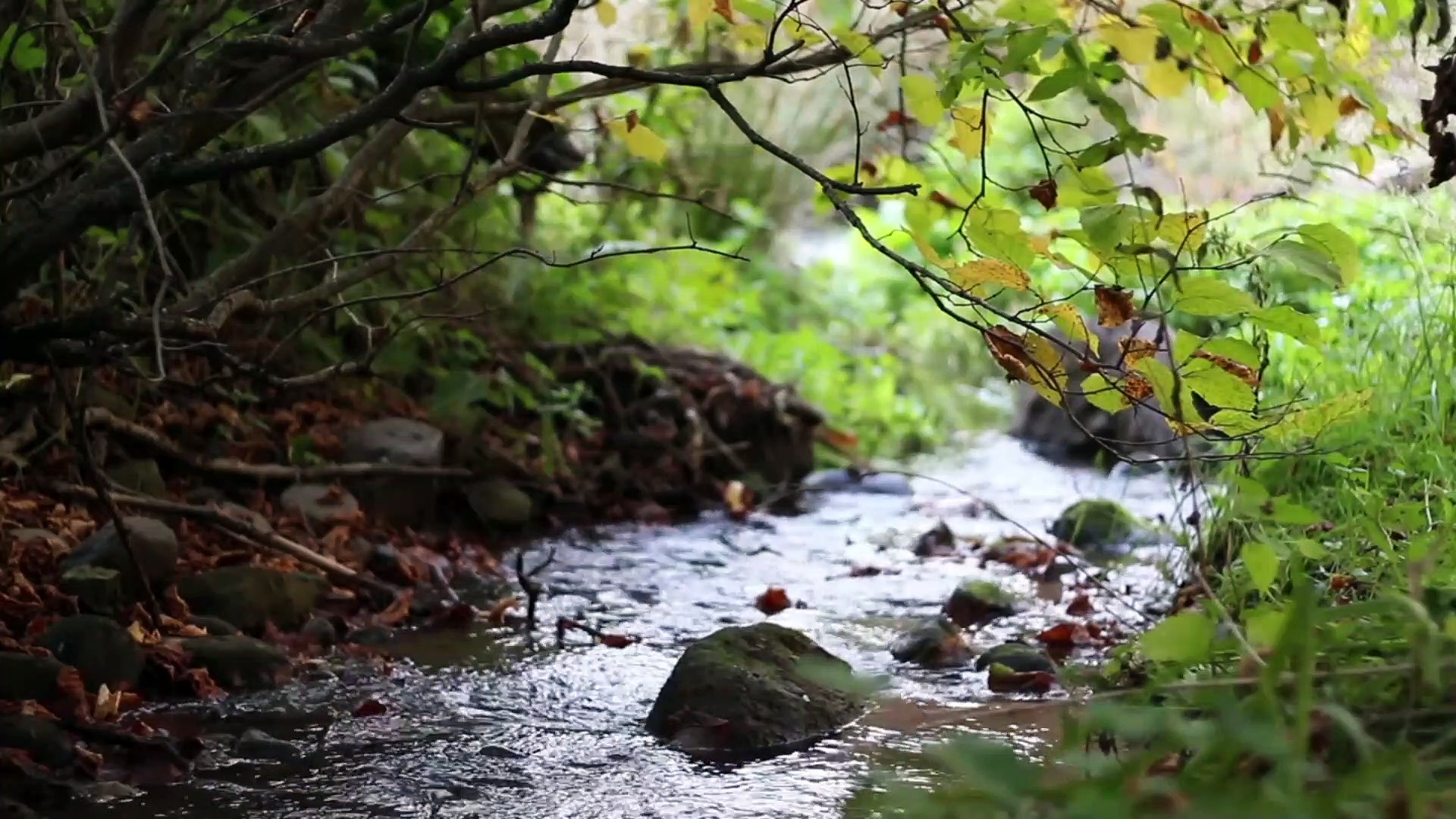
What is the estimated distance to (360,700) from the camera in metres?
2.55

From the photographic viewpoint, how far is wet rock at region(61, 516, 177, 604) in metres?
2.80

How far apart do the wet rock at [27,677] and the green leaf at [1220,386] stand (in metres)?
1.91

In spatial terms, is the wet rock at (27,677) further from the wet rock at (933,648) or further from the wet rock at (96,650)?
the wet rock at (933,648)

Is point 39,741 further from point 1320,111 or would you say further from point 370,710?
point 1320,111

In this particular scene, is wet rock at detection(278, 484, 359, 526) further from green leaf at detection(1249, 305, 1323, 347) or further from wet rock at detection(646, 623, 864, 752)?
green leaf at detection(1249, 305, 1323, 347)

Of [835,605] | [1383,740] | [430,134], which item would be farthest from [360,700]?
[430,134]

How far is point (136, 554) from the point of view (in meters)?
2.85

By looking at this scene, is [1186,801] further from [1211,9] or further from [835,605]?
[835,605]

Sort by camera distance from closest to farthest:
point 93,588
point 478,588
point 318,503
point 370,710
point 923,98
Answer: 1. point 923,98
2. point 370,710
3. point 93,588
4. point 478,588
5. point 318,503

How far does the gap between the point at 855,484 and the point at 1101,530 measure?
1.41 m

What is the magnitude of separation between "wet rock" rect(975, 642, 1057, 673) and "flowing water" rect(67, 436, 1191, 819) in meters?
0.04

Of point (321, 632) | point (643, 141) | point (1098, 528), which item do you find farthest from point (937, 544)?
point (643, 141)

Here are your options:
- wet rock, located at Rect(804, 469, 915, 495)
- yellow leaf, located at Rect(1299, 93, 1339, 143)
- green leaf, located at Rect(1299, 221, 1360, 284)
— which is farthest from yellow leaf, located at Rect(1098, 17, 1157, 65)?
wet rock, located at Rect(804, 469, 915, 495)

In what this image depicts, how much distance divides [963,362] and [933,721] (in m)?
5.76
